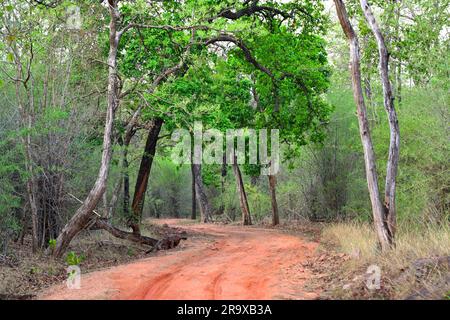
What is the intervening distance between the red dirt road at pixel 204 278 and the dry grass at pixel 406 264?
108cm

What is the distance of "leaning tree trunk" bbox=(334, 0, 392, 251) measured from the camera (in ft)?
32.2

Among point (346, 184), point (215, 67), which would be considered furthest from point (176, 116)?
point (346, 184)

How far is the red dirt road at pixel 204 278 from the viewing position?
766 centimetres

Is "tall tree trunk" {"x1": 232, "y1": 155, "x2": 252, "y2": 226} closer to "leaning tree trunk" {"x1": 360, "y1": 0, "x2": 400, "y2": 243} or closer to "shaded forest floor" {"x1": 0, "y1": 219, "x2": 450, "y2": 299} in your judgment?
"shaded forest floor" {"x1": 0, "y1": 219, "x2": 450, "y2": 299}

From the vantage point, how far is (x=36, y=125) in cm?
1095

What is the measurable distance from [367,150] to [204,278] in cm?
423

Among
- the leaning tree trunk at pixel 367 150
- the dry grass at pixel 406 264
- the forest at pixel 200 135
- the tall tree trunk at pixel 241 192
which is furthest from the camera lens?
the tall tree trunk at pixel 241 192

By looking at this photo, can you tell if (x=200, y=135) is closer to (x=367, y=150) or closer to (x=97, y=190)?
(x=97, y=190)

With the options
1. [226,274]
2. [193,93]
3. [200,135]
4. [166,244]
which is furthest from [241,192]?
[226,274]

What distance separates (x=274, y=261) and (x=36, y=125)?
6.10 metres

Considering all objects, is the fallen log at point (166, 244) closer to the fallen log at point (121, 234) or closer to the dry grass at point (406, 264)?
the fallen log at point (121, 234)

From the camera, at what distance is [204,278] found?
29.3 ft

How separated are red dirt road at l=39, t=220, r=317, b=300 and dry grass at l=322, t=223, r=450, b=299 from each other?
108cm

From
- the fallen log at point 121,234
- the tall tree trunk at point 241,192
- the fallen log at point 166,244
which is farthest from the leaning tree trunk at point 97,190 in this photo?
the tall tree trunk at point 241,192
